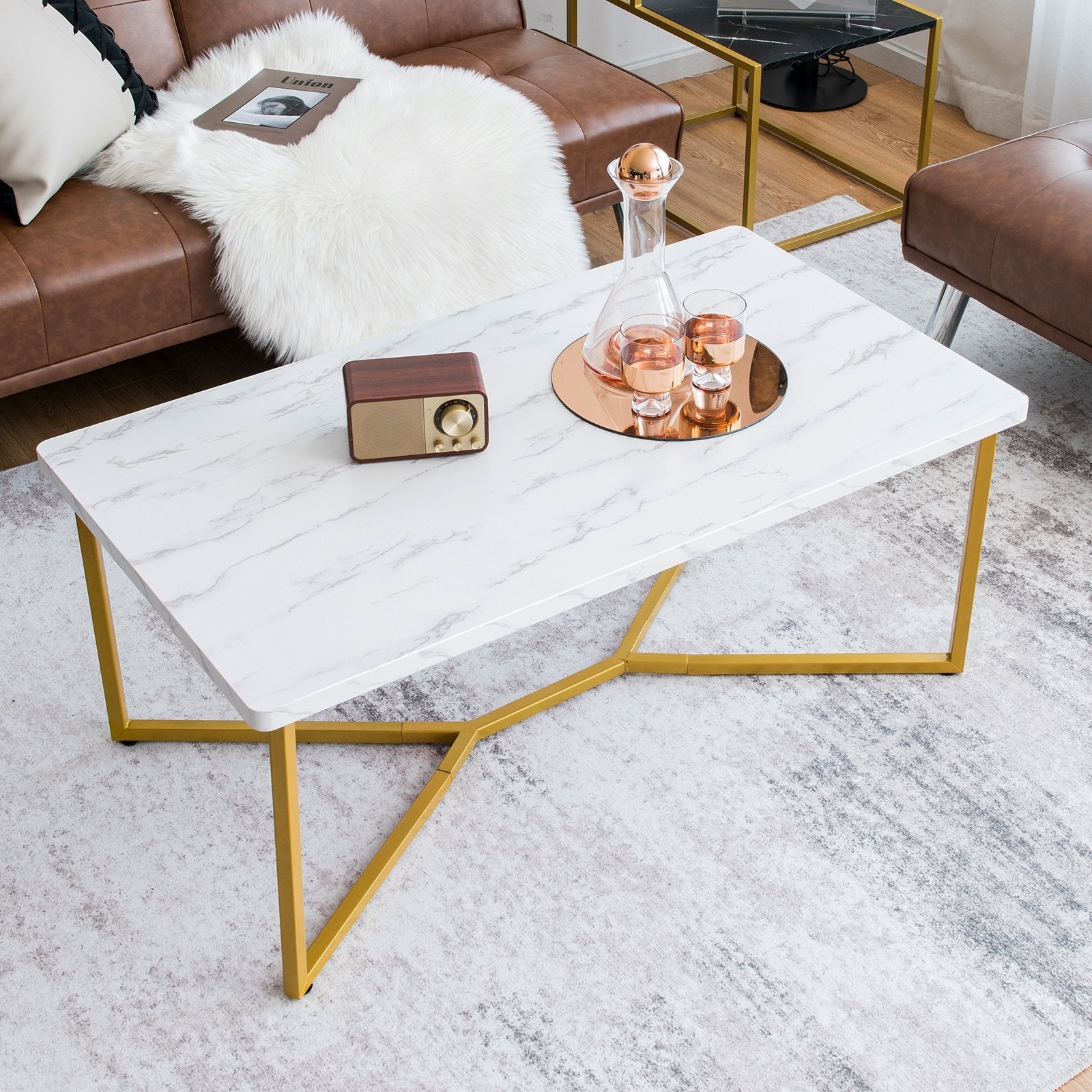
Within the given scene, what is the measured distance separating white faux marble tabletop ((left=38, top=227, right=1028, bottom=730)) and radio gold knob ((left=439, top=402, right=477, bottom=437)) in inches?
1.7

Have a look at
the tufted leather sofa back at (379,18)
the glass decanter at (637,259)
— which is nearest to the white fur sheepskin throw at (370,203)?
the tufted leather sofa back at (379,18)

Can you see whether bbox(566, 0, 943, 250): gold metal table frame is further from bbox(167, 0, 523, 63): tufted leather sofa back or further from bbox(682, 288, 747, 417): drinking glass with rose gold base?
bbox(682, 288, 747, 417): drinking glass with rose gold base

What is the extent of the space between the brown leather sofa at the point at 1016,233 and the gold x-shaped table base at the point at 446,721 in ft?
1.79

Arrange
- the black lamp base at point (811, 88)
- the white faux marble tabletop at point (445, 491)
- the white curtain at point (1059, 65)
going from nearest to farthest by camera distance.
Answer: the white faux marble tabletop at point (445, 491), the white curtain at point (1059, 65), the black lamp base at point (811, 88)

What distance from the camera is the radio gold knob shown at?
4.73 feet

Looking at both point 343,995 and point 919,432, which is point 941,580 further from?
point 343,995

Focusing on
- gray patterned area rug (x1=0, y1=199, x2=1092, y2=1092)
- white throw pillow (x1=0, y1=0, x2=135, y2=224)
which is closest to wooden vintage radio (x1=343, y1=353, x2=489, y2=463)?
gray patterned area rug (x1=0, y1=199, x2=1092, y2=1092)

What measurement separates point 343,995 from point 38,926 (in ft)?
1.25

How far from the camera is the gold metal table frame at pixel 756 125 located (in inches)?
101

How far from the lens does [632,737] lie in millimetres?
1730

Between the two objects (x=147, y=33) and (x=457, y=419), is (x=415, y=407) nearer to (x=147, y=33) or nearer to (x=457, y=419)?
(x=457, y=419)

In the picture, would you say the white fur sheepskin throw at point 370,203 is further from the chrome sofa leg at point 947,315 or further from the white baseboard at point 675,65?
the white baseboard at point 675,65

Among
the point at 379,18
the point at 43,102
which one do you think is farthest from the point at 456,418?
the point at 379,18

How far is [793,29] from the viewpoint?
2734 millimetres
